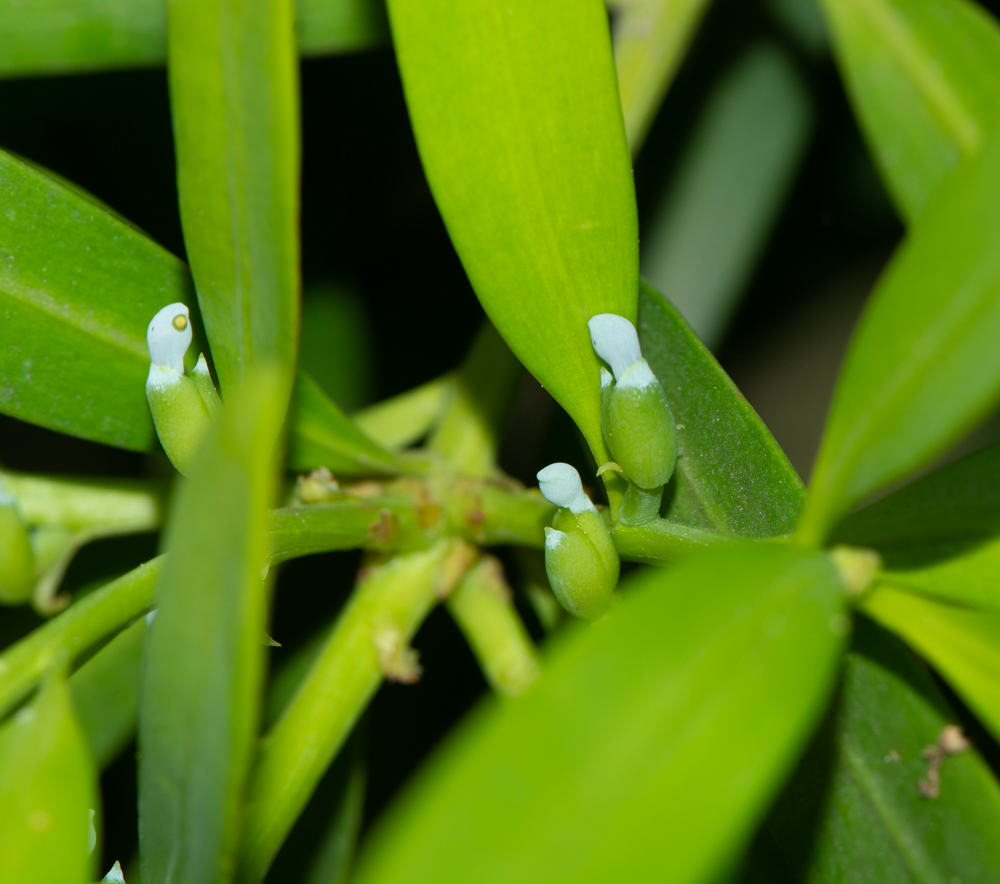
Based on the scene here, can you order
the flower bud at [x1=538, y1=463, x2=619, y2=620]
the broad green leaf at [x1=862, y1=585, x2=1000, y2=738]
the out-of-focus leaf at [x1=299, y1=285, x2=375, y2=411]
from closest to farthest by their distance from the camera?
the broad green leaf at [x1=862, y1=585, x2=1000, y2=738]
the flower bud at [x1=538, y1=463, x2=619, y2=620]
the out-of-focus leaf at [x1=299, y1=285, x2=375, y2=411]

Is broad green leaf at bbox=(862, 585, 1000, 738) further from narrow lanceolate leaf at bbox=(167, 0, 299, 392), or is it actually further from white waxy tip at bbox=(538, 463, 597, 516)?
narrow lanceolate leaf at bbox=(167, 0, 299, 392)

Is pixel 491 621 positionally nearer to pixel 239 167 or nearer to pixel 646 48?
pixel 239 167

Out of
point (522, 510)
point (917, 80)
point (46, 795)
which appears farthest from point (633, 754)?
point (917, 80)

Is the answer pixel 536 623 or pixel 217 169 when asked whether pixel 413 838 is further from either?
pixel 536 623

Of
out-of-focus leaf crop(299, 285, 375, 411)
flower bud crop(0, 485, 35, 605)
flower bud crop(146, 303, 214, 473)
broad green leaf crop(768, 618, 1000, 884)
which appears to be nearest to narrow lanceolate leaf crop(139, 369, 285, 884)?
flower bud crop(146, 303, 214, 473)

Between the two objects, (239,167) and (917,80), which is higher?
(917,80)

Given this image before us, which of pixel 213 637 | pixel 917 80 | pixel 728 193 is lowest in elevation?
pixel 213 637

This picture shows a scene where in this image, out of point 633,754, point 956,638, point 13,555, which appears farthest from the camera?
point 13,555

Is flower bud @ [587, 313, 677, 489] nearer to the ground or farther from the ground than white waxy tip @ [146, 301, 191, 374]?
nearer to the ground

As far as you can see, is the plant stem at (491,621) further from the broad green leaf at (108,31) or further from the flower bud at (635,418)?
the broad green leaf at (108,31)
